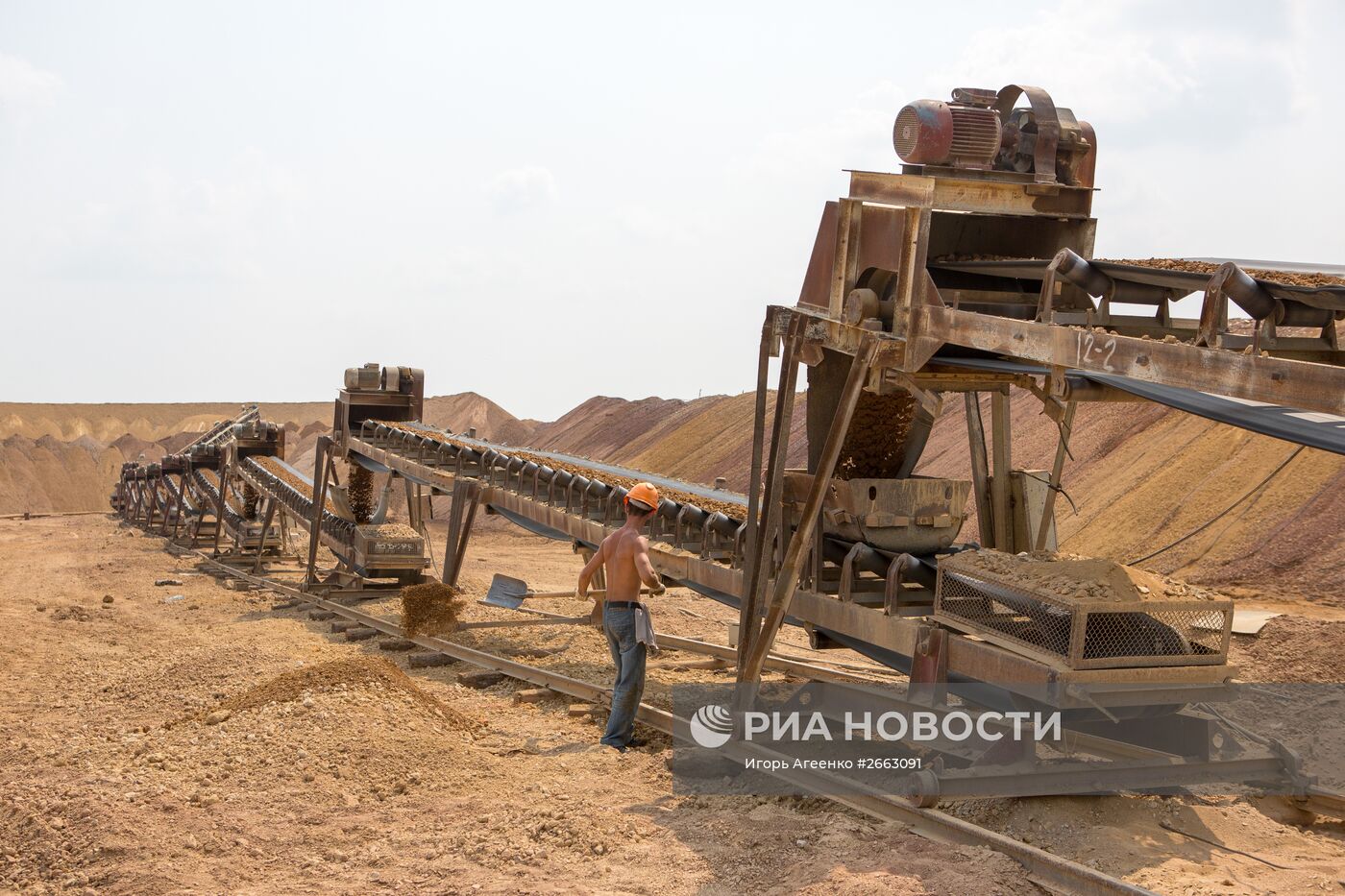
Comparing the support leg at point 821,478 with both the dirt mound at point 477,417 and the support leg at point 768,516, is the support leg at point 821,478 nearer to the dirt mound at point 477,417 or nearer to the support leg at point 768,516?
the support leg at point 768,516

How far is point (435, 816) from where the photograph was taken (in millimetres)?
6875

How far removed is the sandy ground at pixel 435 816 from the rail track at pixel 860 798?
0.10 metres

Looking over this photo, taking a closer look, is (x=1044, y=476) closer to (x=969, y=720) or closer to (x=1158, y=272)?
(x=969, y=720)

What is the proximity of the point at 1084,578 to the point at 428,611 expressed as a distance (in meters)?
8.39

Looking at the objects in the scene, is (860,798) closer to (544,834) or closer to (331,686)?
(544,834)

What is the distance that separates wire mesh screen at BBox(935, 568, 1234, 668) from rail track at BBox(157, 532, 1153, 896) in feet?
3.14

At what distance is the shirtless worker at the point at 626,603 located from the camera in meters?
8.25

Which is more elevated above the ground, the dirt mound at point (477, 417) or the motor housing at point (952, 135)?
the motor housing at point (952, 135)

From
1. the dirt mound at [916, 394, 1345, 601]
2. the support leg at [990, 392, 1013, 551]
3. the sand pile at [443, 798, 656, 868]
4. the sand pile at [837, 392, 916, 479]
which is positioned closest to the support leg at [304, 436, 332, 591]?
the dirt mound at [916, 394, 1345, 601]

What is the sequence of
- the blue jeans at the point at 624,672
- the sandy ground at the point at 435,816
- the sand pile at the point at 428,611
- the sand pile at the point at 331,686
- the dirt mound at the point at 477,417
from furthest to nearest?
the dirt mound at the point at 477,417, the sand pile at the point at 428,611, the sand pile at the point at 331,686, the blue jeans at the point at 624,672, the sandy ground at the point at 435,816

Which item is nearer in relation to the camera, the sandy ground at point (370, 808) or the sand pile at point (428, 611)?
the sandy ground at point (370, 808)

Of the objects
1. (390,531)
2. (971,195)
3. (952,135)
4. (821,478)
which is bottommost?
(390,531)

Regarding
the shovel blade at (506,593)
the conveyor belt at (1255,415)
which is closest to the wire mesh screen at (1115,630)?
the conveyor belt at (1255,415)

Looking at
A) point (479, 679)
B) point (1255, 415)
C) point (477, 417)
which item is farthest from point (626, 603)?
point (477, 417)
